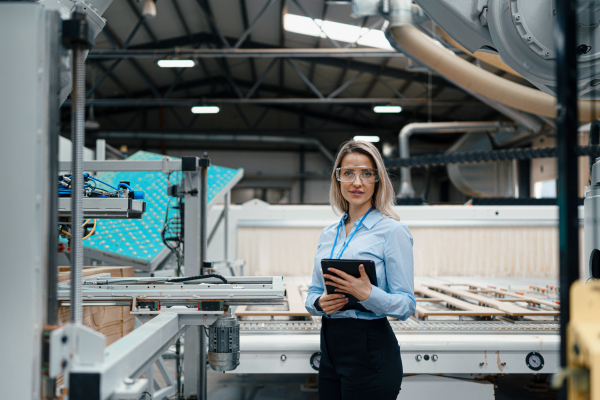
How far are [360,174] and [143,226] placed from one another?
229 cm

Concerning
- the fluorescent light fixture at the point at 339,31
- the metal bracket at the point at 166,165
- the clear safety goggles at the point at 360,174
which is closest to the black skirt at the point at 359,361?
the clear safety goggles at the point at 360,174

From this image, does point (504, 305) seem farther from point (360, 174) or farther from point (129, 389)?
point (129, 389)

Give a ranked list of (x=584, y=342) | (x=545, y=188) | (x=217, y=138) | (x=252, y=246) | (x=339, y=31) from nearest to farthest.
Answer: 1. (x=584, y=342)
2. (x=252, y=246)
3. (x=339, y=31)
4. (x=545, y=188)
5. (x=217, y=138)

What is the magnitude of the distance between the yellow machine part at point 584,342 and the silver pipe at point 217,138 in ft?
38.3

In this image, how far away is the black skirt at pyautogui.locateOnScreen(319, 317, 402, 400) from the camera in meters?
1.17

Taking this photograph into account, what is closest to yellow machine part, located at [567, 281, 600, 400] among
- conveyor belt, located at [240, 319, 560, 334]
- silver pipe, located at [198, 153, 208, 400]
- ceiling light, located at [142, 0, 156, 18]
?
conveyor belt, located at [240, 319, 560, 334]

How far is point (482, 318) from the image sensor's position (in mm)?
2453

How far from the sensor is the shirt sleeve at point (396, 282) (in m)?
1.15

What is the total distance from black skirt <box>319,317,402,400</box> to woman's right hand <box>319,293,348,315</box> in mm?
63

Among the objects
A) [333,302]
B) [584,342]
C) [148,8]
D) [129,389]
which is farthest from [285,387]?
[148,8]

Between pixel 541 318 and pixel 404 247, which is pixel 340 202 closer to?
pixel 404 247

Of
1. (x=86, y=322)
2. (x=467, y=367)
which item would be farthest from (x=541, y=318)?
(x=86, y=322)

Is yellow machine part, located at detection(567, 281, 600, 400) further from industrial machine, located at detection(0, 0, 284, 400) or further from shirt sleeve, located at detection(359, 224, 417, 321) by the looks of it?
industrial machine, located at detection(0, 0, 284, 400)

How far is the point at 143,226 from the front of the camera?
10.3ft
